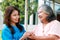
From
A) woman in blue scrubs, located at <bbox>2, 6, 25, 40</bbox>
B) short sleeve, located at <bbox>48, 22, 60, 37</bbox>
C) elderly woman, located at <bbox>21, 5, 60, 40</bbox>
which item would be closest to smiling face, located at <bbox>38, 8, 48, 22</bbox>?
elderly woman, located at <bbox>21, 5, 60, 40</bbox>

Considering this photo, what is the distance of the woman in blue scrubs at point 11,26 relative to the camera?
73.5 inches

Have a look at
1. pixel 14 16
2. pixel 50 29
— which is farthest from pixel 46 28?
pixel 14 16

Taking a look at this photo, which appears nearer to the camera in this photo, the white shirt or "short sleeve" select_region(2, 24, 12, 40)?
the white shirt

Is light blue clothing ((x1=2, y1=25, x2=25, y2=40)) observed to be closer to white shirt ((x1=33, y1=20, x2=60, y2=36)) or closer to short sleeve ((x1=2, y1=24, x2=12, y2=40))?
short sleeve ((x1=2, y1=24, x2=12, y2=40))

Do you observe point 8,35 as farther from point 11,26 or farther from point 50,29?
point 50,29

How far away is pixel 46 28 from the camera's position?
1.65 m

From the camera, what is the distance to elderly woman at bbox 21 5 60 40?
1.60m

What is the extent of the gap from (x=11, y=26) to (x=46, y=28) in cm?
43

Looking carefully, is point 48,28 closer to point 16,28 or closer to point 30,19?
point 16,28

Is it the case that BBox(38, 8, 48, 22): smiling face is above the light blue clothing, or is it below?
above

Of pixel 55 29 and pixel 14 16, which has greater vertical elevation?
pixel 14 16

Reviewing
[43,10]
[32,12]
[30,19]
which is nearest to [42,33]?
[43,10]

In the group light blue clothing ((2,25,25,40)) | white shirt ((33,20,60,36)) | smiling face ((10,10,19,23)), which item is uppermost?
smiling face ((10,10,19,23))

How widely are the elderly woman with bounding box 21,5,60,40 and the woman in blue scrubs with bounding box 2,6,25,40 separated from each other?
27 centimetres
